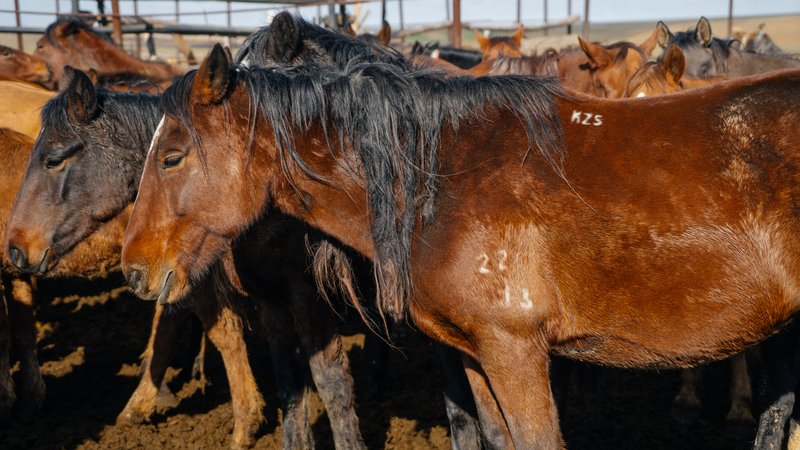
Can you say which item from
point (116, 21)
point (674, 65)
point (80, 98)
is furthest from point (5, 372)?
point (116, 21)

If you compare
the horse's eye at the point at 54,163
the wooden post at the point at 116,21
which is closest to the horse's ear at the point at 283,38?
the horse's eye at the point at 54,163

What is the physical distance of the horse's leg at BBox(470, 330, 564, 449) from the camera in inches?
112

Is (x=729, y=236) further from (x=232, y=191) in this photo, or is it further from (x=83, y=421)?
(x=83, y=421)

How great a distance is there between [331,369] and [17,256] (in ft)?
5.68

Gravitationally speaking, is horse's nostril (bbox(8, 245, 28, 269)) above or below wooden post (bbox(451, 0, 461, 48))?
below

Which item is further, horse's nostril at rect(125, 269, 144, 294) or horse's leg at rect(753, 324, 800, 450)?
horse's leg at rect(753, 324, 800, 450)

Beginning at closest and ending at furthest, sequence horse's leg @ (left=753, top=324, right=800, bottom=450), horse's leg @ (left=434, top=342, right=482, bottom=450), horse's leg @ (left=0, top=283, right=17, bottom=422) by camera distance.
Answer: horse's leg @ (left=753, top=324, right=800, bottom=450), horse's leg @ (left=434, top=342, right=482, bottom=450), horse's leg @ (left=0, top=283, right=17, bottom=422)

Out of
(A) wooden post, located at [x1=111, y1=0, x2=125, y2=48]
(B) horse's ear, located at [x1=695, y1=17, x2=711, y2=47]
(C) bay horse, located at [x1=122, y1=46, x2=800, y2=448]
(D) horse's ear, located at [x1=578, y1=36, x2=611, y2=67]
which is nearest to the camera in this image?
(C) bay horse, located at [x1=122, y1=46, x2=800, y2=448]

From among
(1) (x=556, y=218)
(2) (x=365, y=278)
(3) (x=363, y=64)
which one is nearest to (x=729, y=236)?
(1) (x=556, y=218)

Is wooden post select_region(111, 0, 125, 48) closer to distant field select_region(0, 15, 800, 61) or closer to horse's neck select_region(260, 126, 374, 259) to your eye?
horse's neck select_region(260, 126, 374, 259)

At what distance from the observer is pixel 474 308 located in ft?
9.28

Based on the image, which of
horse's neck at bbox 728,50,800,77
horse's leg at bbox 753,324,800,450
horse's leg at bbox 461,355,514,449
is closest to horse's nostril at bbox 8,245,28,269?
horse's leg at bbox 461,355,514,449

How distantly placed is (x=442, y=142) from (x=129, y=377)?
4.06m

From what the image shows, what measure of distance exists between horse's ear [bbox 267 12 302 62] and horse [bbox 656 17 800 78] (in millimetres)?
4457
